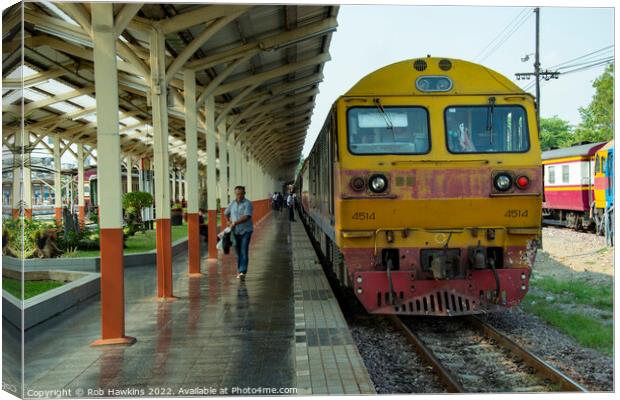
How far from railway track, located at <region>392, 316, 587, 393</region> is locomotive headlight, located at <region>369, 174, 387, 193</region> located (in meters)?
1.77

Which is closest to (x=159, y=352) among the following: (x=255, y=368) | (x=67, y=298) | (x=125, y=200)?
(x=255, y=368)

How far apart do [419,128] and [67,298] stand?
219 inches

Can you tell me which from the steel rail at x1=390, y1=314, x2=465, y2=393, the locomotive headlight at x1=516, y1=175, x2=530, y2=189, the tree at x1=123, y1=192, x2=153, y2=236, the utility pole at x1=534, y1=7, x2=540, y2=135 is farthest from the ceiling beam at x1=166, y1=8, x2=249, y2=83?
the tree at x1=123, y1=192, x2=153, y2=236

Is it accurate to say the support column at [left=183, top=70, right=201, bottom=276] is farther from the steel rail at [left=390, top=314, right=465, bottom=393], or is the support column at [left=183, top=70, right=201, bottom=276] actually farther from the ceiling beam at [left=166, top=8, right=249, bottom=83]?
the steel rail at [left=390, top=314, right=465, bottom=393]

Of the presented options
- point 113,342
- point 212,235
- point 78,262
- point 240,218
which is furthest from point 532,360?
point 212,235

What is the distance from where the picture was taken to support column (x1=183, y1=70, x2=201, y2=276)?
38.1 feet

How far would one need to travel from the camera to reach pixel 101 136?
684 centimetres

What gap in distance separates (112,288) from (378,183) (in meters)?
3.24

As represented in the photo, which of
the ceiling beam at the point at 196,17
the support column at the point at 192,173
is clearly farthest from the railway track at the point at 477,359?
the support column at the point at 192,173

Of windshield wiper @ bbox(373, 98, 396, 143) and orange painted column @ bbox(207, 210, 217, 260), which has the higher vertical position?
windshield wiper @ bbox(373, 98, 396, 143)

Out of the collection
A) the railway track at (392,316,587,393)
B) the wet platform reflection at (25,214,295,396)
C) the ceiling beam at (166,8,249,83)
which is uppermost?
the ceiling beam at (166,8,249,83)

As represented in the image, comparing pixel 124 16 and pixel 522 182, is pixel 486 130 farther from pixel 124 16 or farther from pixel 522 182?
pixel 124 16

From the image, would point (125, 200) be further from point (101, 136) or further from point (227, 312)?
point (101, 136)

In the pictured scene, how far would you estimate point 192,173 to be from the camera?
12.3 metres
